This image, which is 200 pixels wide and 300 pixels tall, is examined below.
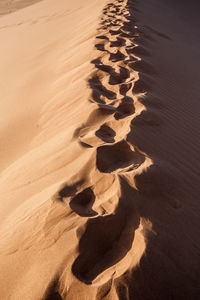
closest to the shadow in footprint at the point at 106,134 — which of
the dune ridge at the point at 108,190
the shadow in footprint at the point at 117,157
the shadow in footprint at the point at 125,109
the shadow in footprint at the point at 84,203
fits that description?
the dune ridge at the point at 108,190

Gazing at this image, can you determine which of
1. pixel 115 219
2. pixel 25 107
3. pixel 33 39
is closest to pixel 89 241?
pixel 115 219

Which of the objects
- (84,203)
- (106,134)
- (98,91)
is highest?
(84,203)

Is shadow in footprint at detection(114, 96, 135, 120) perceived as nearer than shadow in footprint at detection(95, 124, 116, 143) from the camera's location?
No

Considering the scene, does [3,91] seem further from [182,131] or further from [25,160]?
[182,131]

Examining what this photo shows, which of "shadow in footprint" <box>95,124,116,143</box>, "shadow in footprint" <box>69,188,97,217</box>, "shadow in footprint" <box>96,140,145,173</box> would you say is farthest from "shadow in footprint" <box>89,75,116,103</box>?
"shadow in footprint" <box>69,188,97,217</box>

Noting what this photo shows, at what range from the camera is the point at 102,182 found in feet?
6.09

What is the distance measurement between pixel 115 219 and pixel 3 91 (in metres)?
3.45

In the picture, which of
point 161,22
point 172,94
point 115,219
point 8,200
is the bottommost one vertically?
point 161,22

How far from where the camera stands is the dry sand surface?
1.38 m

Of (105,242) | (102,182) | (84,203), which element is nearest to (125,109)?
(102,182)

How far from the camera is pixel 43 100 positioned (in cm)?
394

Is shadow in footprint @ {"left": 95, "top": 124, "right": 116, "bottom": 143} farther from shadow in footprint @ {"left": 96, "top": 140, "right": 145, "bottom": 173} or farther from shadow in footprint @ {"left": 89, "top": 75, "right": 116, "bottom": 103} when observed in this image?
shadow in footprint @ {"left": 89, "top": 75, "right": 116, "bottom": 103}

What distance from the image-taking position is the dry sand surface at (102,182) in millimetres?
1382

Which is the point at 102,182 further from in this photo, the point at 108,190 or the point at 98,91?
the point at 98,91
